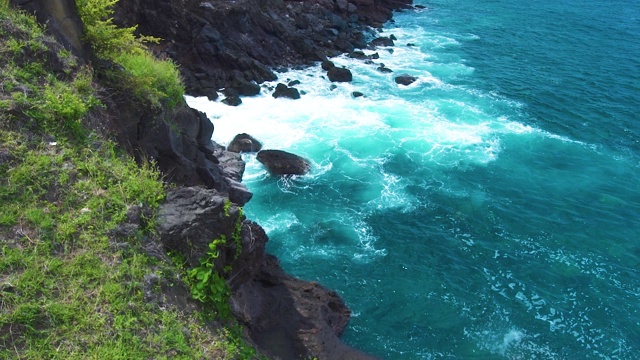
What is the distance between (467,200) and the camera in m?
29.7

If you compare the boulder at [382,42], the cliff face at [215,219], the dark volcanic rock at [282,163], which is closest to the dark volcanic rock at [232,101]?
the cliff face at [215,219]

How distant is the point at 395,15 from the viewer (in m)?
65.4

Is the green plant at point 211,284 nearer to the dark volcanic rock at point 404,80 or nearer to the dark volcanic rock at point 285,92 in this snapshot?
the dark volcanic rock at point 285,92

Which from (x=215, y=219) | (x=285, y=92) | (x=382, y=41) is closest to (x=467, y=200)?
(x=285, y=92)

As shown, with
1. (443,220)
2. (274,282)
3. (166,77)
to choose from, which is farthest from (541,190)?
(166,77)

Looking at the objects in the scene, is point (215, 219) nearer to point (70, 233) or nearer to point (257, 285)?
point (70, 233)

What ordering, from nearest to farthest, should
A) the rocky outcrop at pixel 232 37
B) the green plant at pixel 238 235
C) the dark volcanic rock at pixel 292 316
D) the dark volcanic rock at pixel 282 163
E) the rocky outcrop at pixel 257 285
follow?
the rocky outcrop at pixel 257 285 < the green plant at pixel 238 235 < the dark volcanic rock at pixel 292 316 < the dark volcanic rock at pixel 282 163 < the rocky outcrop at pixel 232 37

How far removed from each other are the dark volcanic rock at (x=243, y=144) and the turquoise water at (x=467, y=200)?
2.91 feet

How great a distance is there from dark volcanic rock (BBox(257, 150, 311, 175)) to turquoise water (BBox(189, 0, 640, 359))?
58 cm

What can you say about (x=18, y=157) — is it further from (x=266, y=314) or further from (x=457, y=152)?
(x=457, y=152)

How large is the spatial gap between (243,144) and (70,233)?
72.7 feet

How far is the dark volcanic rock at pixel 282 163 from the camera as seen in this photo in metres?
31.0

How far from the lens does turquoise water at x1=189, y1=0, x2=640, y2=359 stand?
22.2m

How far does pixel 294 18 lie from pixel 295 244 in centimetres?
3304
